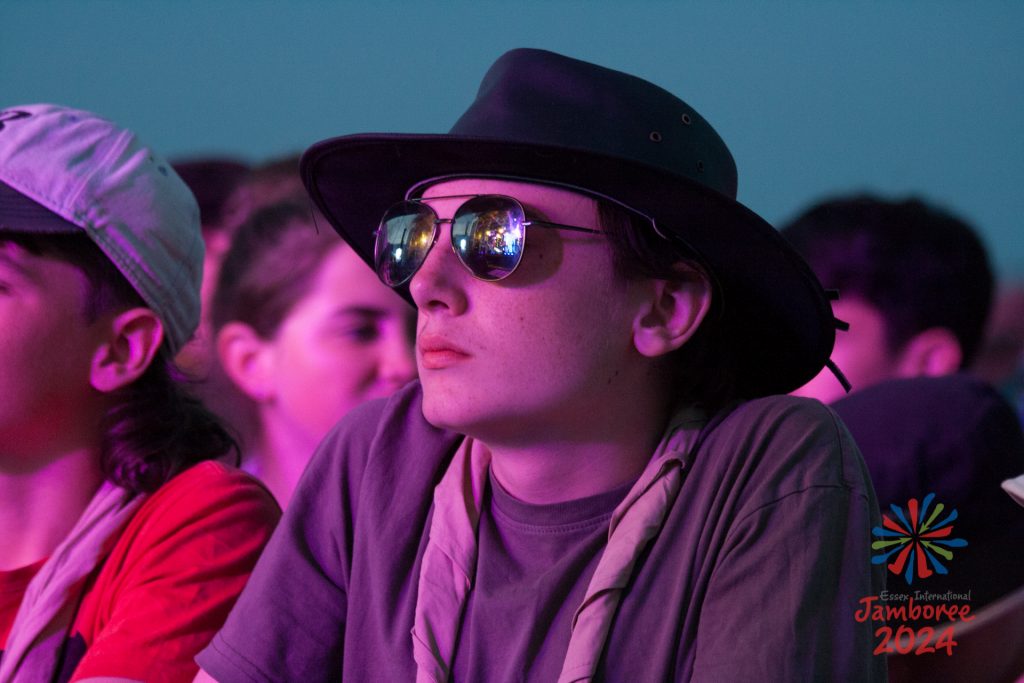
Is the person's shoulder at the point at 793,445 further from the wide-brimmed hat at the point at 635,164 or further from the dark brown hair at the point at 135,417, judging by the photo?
the dark brown hair at the point at 135,417

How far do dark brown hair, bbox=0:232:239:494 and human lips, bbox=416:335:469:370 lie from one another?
766 mm

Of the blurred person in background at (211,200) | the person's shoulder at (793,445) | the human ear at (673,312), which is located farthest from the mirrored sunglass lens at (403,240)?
the blurred person in background at (211,200)

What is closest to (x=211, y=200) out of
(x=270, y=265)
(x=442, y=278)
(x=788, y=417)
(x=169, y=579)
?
(x=270, y=265)

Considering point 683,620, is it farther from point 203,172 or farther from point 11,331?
point 203,172

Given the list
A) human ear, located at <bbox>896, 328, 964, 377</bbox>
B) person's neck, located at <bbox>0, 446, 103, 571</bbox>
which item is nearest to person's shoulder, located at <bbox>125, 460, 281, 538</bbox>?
person's neck, located at <bbox>0, 446, 103, 571</bbox>

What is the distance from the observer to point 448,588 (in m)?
1.74

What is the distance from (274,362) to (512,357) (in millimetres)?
1835

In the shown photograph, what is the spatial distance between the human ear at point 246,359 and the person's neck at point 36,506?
1.19m

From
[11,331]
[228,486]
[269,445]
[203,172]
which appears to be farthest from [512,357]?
[203,172]

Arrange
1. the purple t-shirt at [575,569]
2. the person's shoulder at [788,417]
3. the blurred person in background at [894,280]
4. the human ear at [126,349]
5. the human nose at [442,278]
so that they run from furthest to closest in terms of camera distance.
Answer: the blurred person in background at [894,280] < the human ear at [126,349] < the human nose at [442,278] < the person's shoulder at [788,417] < the purple t-shirt at [575,569]

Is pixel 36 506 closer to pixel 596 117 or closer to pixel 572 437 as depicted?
pixel 572 437

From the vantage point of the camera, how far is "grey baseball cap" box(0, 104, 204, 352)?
6.97 ft

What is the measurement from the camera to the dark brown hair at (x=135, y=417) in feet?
7.18

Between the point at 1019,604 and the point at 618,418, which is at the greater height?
the point at 618,418
